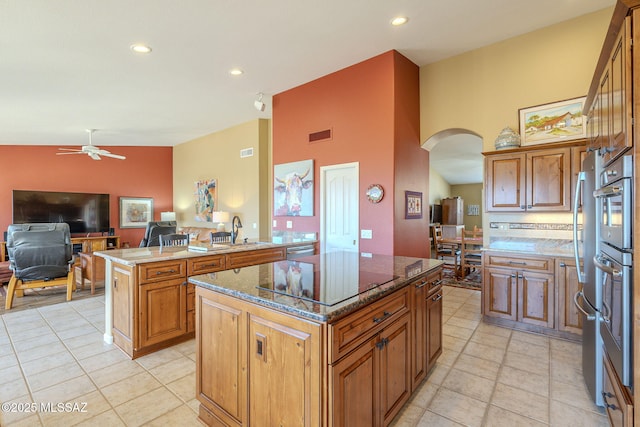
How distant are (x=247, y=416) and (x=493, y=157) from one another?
3.66 meters

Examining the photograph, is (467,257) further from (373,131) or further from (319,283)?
(319,283)

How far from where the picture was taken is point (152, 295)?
2.77m

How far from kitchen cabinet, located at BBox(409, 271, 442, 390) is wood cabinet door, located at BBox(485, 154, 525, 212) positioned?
5.67ft

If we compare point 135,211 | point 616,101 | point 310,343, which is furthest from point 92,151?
point 616,101

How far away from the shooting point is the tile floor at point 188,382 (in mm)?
1952

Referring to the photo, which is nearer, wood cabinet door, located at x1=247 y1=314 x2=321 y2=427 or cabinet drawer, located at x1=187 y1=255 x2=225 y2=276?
wood cabinet door, located at x1=247 y1=314 x2=321 y2=427

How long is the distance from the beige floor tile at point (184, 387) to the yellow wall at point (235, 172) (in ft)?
14.0

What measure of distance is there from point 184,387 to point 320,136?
11.8 ft

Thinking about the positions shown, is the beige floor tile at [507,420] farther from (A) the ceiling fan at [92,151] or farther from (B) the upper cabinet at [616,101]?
(A) the ceiling fan at [92,151]

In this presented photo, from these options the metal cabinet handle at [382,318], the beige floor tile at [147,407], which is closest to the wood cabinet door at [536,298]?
the metal cabinet handle at [382,318]

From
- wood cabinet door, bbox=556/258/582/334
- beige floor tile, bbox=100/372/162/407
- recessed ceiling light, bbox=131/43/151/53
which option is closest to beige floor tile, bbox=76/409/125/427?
beige floor tile, bbox=100/372/162/407

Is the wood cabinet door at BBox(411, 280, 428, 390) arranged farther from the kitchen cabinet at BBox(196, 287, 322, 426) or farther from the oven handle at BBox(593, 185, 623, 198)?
the oven handle at BBox(593, 185, 623, 198)

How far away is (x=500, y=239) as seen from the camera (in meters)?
3.86

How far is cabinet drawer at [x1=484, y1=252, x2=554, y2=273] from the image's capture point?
10.4 feet
